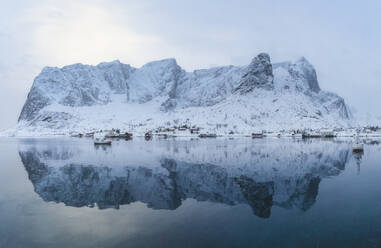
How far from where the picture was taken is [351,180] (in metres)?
32.6

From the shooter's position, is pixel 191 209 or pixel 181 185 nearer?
pixel 191 209

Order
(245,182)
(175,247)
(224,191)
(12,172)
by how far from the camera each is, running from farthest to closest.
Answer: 1. (12,172)
2. (245,182)
3. (224,191)
4. (175,247)

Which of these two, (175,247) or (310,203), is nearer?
(175,247)

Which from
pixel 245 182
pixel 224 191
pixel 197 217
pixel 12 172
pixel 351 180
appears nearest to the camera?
pixel 197 217

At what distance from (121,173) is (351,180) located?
2904 cm

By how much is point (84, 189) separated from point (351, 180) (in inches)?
1213

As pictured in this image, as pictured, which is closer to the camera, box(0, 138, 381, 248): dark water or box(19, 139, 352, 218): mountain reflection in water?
box(0, 138, 381, 248): dark water

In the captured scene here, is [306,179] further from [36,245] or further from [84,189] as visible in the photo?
[36,245]

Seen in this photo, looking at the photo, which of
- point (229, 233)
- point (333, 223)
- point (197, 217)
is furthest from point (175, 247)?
point (333, 223)

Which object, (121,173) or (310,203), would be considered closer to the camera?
(310,203)

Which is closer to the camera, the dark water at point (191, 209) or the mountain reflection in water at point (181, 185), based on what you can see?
the dark water at point (191, 209)

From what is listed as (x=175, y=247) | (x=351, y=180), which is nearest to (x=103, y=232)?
(x=175, y=247)

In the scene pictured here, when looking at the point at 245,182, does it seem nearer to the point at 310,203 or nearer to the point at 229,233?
the point at 310,203

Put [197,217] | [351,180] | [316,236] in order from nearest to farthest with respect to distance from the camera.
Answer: [316,236], [197,217], [351,180]
